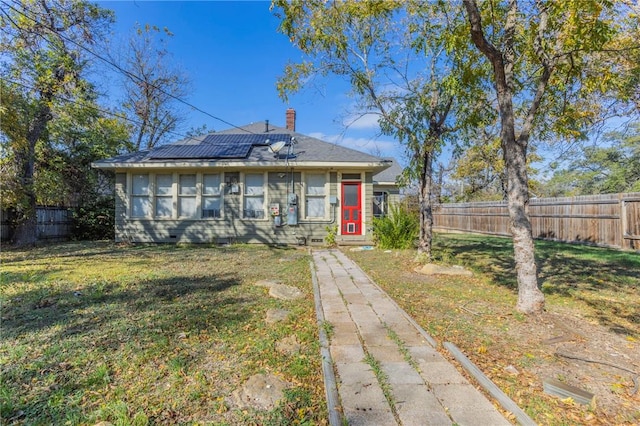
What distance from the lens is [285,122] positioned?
643 inches

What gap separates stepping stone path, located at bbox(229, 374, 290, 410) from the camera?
7.32 ft

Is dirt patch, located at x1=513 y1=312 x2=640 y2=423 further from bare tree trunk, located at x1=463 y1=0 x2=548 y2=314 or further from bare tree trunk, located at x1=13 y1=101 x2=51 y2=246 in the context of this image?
bare tree trunk, located at x1=13 y1=101 x2=51 y2=246

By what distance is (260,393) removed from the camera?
7.73 ft

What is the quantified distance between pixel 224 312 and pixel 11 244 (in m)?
11.2

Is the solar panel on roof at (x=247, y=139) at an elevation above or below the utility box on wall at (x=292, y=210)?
above

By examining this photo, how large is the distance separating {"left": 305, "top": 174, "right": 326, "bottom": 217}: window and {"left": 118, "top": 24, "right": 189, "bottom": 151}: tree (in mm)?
12259

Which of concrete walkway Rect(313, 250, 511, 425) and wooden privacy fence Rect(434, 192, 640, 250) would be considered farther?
wooden privacy fence Rect(434, 192, 640, 250)

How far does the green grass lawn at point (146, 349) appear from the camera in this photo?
2.17 m

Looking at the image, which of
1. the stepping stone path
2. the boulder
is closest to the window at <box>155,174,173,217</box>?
the boulder

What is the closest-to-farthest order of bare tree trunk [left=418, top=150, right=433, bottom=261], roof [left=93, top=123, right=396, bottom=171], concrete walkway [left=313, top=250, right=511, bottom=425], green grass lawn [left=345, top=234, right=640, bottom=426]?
concrete walkway [left=313, top=250, right=511, bottom=425]
green grass lawn [left=345, top=234, right=640, bottom=426]
bare tree trunk [left=418, top=150, right=433, bottom=261]
roof [left=93, top=123, right=396, bottom=171]

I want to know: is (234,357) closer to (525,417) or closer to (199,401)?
(199,401)

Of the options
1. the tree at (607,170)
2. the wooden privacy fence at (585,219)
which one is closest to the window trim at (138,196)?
the wooden privacy fence at (585,219)

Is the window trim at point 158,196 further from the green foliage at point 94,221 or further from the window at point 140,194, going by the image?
the green foliage at point 94,221

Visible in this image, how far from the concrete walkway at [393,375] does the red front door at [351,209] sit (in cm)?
691
